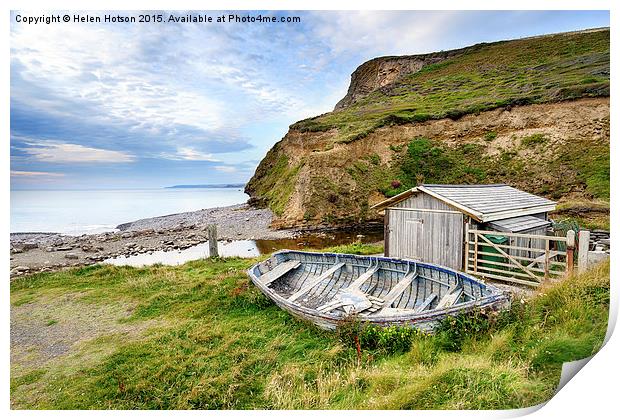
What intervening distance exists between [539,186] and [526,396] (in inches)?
830

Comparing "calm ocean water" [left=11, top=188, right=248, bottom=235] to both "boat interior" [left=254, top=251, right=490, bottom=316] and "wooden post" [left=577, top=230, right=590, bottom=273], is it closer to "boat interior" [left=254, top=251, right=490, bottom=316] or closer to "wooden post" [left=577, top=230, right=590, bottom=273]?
"boat interior" [left=254, top=251, right=490, bottom=316]

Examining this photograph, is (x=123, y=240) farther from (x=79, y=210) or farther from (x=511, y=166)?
(x=511, y=166)

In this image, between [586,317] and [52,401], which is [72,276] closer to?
[52,401]

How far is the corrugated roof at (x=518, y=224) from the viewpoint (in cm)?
888

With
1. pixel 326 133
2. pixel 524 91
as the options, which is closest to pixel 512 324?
pixel 524 91

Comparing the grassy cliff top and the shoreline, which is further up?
the grassy cliff top

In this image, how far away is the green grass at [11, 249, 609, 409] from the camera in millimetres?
3947

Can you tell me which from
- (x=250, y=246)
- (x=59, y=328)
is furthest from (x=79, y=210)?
(x=59, y=328)

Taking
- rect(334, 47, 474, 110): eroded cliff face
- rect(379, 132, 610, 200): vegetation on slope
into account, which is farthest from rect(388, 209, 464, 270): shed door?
rect(334, 47, 474, 110): eroded cliff face

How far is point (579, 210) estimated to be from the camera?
54.0ft

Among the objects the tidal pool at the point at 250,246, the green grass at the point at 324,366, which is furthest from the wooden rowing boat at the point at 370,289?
the tidal pool at the point at 250,246

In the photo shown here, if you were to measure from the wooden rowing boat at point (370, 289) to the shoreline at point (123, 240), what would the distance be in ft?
40.4

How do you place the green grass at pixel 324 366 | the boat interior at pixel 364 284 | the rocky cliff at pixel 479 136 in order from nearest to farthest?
the green grass at pixel 324 366, the boat interior at pixel 364 284, the rocky cliff at pixel 479 136

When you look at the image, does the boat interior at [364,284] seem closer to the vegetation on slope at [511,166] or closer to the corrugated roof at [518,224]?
the corrugated roof at [518,224]
